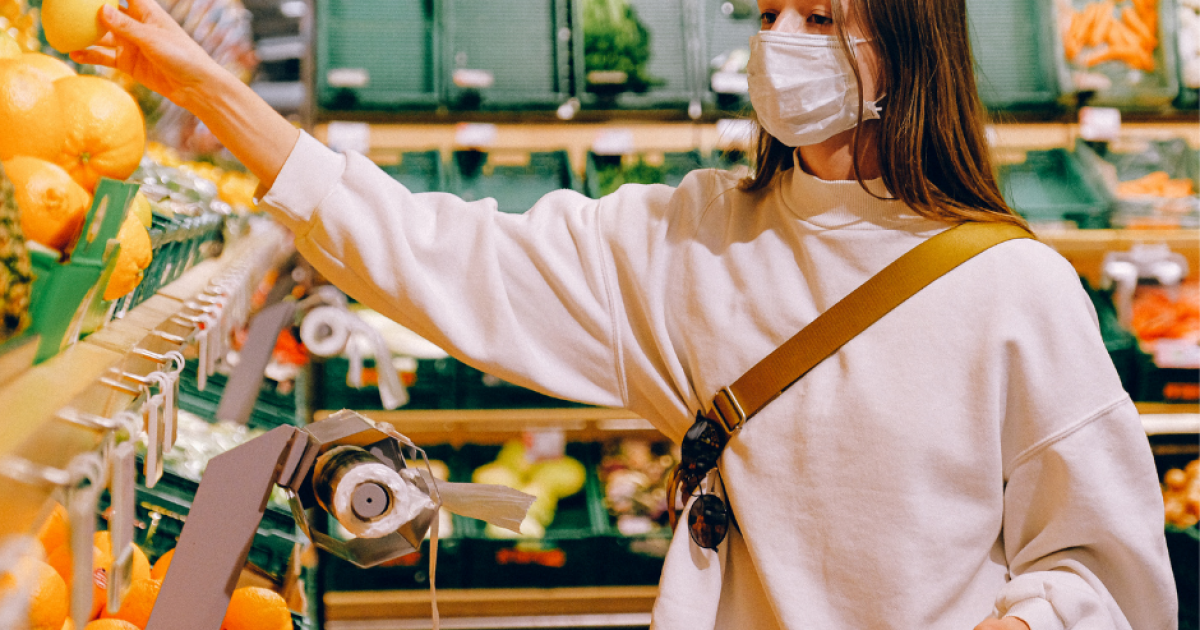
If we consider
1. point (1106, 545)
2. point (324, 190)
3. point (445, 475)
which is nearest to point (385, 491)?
point (324, 190)

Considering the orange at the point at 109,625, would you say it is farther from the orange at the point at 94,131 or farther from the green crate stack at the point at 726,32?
the green crate stack at the point at 726,32

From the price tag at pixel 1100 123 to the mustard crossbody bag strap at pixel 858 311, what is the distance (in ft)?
7.49

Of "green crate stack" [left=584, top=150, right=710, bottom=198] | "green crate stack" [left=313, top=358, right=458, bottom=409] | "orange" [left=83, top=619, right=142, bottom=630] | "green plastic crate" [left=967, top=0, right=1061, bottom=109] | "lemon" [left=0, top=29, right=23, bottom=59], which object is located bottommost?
"green crate stack" [left=313, top=358, right=458, bottom=409]

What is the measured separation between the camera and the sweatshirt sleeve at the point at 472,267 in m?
0.96

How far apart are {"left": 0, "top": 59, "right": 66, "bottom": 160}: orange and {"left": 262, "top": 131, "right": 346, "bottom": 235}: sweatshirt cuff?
0.21 m

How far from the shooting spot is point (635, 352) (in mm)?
1096

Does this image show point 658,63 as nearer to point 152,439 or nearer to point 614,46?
point 614,46

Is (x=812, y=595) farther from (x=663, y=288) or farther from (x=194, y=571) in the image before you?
(x=194, y=571)

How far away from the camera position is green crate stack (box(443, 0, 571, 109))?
111 inches

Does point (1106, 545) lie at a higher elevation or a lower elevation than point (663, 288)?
lower

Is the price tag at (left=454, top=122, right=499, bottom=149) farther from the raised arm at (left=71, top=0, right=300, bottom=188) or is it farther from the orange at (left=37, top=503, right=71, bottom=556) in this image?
the orange at (left=37, top=503, right=71, bottom=556)

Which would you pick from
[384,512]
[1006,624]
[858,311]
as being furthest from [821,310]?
[384,512]

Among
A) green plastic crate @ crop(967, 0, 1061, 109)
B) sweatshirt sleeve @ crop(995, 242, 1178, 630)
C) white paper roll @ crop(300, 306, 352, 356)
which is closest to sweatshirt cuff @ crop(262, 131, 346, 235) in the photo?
sweatshirt sleeve @ crop(995, 242, 1178, 630)

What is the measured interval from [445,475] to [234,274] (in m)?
1.44
